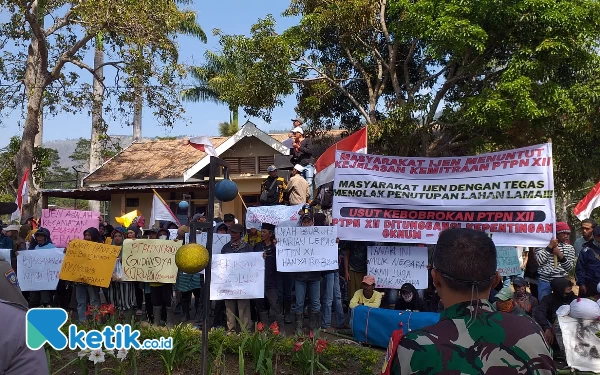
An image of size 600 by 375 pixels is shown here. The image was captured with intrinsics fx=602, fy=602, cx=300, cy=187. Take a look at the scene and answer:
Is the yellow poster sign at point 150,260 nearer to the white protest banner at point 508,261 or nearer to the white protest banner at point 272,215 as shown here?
the white protest banner at point 272,215

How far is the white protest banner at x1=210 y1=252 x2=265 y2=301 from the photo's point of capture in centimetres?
845

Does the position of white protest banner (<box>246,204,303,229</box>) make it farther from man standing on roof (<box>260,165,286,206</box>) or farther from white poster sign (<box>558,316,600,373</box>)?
white poster sign (<box>558,316,600,373</box>)

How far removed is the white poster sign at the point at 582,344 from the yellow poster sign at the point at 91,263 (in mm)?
6190

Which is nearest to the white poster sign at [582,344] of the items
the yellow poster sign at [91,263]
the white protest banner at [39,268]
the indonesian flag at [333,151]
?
the indonesian flag at [333,151]

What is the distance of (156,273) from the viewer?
8.91 m

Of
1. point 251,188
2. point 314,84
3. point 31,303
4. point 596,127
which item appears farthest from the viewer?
point 251,188

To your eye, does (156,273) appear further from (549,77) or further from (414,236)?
(549,77)

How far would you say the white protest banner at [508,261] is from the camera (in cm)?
890

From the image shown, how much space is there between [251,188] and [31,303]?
39.5ft

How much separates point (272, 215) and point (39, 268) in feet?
12.4

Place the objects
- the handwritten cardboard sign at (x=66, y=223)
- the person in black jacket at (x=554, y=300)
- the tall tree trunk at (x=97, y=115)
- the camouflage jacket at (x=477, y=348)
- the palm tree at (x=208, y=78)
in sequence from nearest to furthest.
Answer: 1. the camouflage jacket at (x=477, y=348)
2. the person in black jacket at (x=554, y=300)
3. the handwritten cardboard sign at (x=66, y=223)
4. the tall tree trunk at (x=97, y=115)
5. the palm tree at (x=208, y=78)

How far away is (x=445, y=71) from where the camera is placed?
16141mm

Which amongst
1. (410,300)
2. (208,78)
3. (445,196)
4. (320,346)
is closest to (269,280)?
(410,300)

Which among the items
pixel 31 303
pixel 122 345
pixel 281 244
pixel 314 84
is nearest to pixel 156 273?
pixel 281 244
